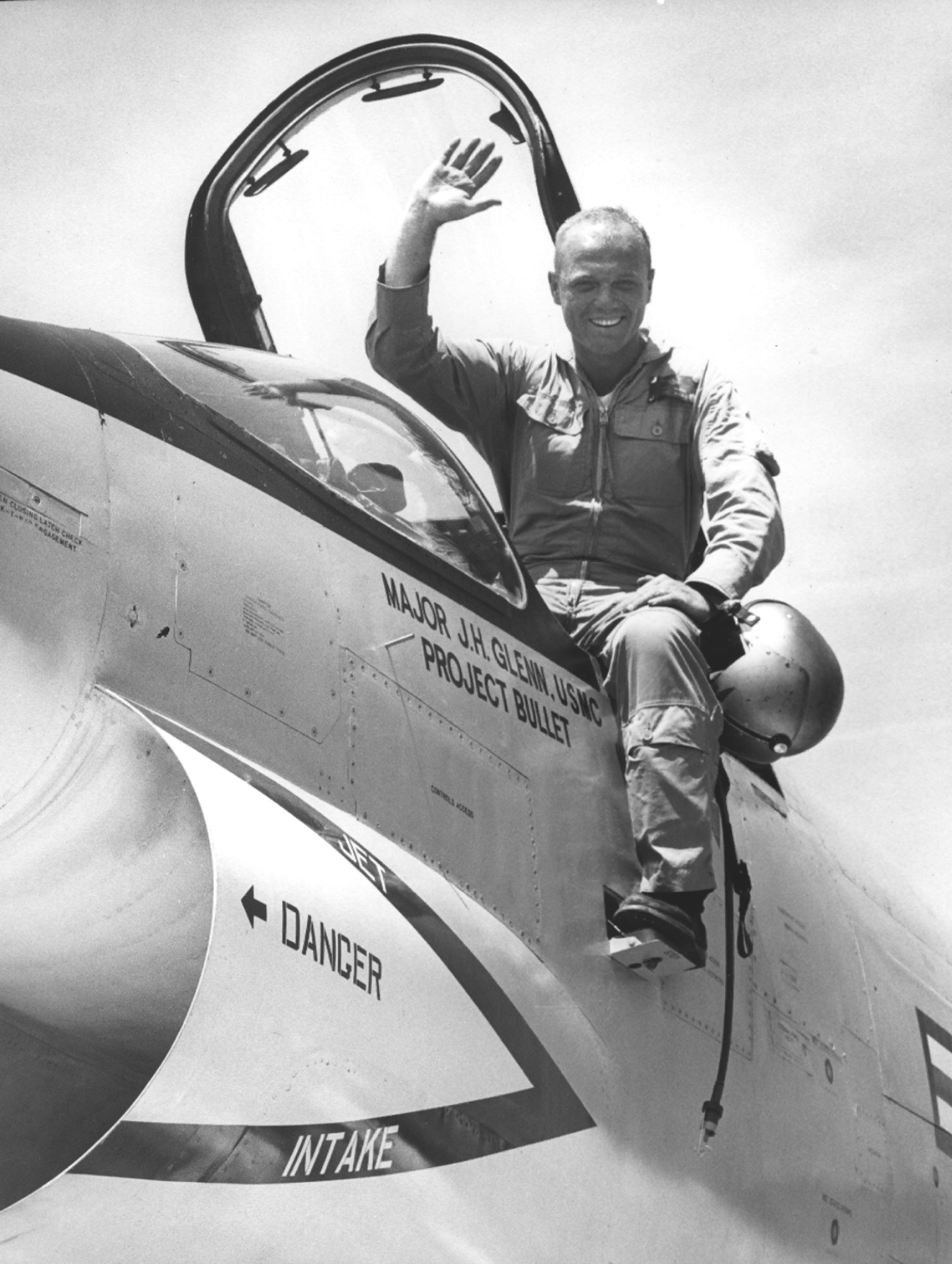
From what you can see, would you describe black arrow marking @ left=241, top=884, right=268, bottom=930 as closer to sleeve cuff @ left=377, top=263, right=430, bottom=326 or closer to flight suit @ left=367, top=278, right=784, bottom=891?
flight suit @ left=367, top=278, right=784, bottom=891

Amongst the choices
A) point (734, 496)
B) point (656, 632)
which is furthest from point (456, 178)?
point (656, 632)

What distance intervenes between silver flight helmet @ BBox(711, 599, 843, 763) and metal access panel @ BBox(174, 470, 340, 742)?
3.99 feet

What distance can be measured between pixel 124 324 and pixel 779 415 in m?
3.81

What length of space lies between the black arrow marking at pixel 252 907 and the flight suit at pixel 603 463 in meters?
1.45

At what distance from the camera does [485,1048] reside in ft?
10.6

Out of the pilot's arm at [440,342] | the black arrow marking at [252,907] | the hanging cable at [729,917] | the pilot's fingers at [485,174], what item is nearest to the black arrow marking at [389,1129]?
the black arrow marking at [252,907]

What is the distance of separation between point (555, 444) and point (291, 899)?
2.12m

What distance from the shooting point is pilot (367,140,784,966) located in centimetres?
431

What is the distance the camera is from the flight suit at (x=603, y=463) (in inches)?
172

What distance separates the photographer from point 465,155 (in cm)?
434

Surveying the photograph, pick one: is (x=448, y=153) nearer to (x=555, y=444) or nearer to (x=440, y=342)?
(x=440, y=342)

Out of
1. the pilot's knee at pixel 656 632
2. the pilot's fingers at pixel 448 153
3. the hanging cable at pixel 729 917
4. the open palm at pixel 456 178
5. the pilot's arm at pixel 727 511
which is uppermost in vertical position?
the pilot's fingers at pixel 448 153

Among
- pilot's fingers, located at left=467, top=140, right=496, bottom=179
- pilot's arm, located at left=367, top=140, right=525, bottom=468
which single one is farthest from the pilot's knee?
pilot's fingers, located at left=467, top=140, right=496, bottom=179

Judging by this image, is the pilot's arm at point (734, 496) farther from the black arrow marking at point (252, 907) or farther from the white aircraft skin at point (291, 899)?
the black arrow marking at point (252, 907)
